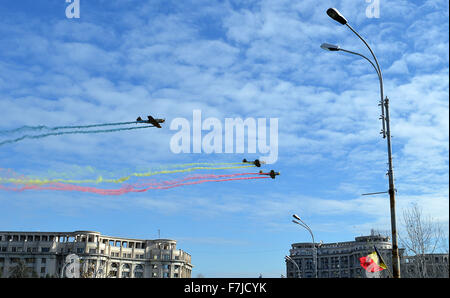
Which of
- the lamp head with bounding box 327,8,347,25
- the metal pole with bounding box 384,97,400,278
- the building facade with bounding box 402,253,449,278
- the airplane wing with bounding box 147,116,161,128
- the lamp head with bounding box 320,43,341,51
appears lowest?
the building facade with bounding box 402,253,449,278

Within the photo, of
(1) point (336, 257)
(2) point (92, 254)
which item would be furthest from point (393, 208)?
(1) point (336, 257)

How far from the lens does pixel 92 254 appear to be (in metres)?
137

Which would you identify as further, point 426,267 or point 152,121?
point 426,267

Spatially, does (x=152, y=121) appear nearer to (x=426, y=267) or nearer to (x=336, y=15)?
(x=336, y=15)

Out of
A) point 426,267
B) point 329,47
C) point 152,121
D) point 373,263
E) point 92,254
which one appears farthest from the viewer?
point 92,254

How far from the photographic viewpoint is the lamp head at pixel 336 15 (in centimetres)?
1774

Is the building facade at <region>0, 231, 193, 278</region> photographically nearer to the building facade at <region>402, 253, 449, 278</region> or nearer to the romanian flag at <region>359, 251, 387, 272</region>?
the building facade at <region>402, 253, 449, 278</region>

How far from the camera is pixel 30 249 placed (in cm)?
13862

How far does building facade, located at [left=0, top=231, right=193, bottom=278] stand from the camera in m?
136

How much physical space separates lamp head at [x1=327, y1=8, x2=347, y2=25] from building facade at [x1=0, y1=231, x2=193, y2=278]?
4817 inches

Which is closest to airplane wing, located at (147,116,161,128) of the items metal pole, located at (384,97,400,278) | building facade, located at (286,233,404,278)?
metal pole, located at (384,97,400,278)

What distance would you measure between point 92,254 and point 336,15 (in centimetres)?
13301
